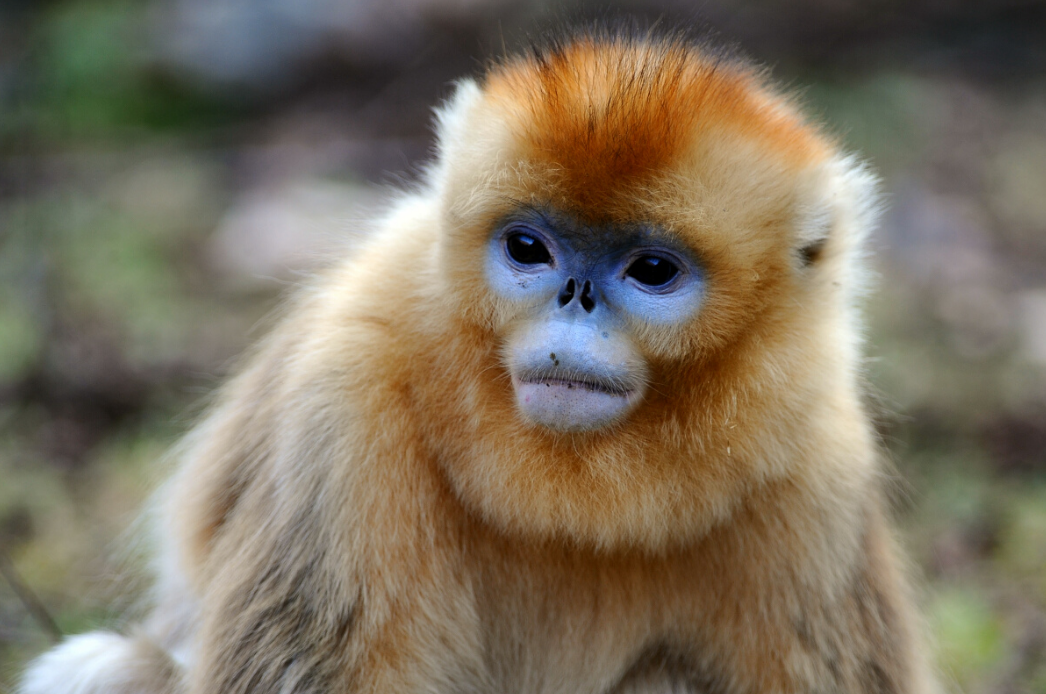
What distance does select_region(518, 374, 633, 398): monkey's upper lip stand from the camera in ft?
7.99

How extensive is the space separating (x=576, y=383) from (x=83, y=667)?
1780 millimetres

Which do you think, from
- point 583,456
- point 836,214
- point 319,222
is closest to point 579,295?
point 583,456

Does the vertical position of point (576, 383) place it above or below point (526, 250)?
below

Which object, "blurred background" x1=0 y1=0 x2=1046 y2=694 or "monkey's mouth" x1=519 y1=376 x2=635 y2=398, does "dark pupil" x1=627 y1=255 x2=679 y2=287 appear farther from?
"blurred background" x1=0 y1=0 x2=1046 y2=694

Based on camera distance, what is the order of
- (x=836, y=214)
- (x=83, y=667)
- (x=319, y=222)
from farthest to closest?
(x=319, y=222)
(x=83, y=667)
(x=836, y=214)

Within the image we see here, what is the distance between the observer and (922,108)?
27.8ft

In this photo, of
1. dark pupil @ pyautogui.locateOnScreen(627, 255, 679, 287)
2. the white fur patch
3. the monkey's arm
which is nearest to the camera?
dark pupil @ pyautogui.locateOnScreen(627, 255, 679, 287)

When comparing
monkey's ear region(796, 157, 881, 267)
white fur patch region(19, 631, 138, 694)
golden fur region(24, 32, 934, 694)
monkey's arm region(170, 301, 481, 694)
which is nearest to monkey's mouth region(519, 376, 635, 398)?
golden fur region(24, 32, 934, 694)

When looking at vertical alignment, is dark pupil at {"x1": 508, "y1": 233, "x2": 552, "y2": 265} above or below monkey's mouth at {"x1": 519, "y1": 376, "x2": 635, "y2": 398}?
above

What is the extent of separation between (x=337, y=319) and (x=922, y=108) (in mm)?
6846

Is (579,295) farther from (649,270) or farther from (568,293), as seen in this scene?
(649,270)

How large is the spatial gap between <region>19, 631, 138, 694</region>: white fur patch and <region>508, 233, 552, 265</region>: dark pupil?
1739 millimetres

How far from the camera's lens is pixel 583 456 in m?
2.58

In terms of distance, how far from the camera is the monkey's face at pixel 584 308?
7.98 ft
